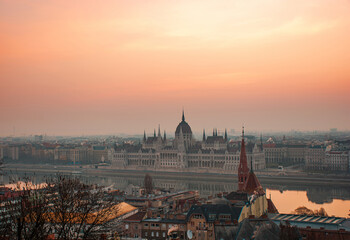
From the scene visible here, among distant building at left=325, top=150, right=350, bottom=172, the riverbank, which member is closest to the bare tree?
the riverbank

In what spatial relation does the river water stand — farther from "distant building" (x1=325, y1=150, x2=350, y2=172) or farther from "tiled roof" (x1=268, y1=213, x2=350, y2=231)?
"distant building" (x1=325, y1=150, x2=350, y2=172)

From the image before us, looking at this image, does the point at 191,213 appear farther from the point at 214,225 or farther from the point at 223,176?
the point at 223,176

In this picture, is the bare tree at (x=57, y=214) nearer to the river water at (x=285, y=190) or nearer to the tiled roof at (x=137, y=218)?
the tiled roof at (x=137, y=218)

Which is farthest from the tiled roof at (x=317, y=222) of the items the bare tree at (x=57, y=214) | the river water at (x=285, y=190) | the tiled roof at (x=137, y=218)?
the river water at (x=285, y=190)

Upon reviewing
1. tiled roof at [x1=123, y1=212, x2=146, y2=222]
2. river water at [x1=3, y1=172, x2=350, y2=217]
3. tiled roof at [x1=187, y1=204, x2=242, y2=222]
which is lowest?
river water at [x1=3, y1=172, x2=350, y2=217]

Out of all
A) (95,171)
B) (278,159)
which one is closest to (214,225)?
(95,171)

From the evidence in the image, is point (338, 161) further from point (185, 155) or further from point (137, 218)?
point (137, 218)
